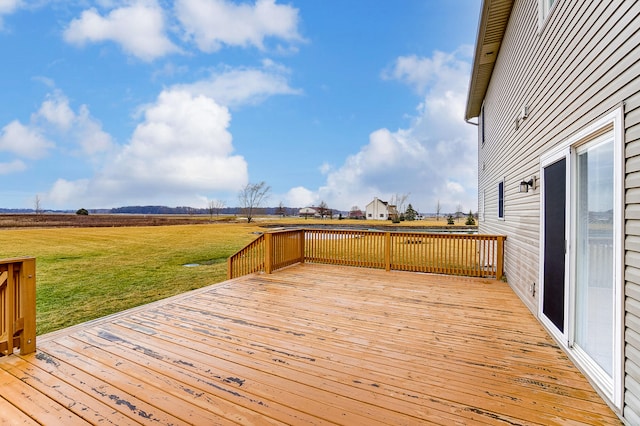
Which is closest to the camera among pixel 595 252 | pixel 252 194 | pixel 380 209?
pixel 595 252

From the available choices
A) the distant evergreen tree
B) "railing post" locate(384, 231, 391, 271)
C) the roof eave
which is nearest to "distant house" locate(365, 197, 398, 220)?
the distant evergreen tree

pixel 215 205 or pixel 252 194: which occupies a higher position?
pixel 252 194

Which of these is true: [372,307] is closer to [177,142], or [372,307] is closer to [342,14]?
[342,14]

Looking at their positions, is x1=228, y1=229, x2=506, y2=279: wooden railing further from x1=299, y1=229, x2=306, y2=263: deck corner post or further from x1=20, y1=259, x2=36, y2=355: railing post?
x1=20, y1=259, x2=36, y2=355: railing post

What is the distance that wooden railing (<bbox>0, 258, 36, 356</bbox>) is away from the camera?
2678 millimetres

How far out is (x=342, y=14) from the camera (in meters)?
14.0

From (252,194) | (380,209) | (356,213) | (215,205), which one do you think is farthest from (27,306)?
(356,213)

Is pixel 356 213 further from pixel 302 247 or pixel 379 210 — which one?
pixel 302 247

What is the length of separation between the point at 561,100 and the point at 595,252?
5.48ft

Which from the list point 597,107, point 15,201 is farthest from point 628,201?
point 15,201

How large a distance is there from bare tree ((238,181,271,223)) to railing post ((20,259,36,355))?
45.3m

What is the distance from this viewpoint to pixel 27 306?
2.77 meters

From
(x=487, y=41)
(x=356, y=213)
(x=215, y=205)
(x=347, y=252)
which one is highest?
(x=487, y=41)

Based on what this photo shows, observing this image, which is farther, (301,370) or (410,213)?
(410,213)
